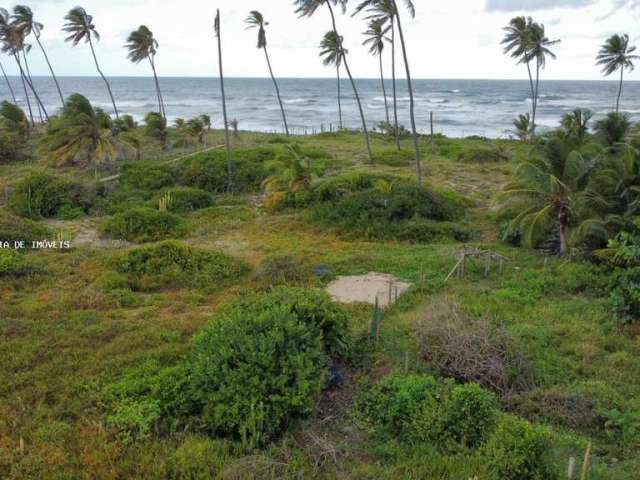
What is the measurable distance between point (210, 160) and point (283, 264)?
13153 millimetres

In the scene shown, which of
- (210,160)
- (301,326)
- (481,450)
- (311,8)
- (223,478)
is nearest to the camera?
(223,478)

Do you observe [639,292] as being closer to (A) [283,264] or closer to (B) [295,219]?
(A) [283,264]

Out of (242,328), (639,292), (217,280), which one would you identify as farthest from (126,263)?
(639,292)

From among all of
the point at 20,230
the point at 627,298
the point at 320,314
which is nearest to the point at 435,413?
the point at 320,314

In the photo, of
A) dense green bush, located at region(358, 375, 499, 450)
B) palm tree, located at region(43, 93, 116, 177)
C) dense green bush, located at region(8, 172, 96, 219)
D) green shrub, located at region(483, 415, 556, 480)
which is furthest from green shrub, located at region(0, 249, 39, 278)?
green shrub, located at region(483, 415, 556, 480)

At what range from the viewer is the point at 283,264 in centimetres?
1220

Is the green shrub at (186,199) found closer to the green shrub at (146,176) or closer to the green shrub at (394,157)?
the green shrub at (146,176)

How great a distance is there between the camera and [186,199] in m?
19.6

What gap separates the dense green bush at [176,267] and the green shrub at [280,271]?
2.44 ft

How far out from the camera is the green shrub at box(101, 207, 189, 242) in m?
15.8

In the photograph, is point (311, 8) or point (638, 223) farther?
point (311, 8)

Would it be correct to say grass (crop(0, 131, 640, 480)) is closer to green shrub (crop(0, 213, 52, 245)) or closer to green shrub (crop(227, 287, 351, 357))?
green shrub (crop(227, 287, 351, 357))

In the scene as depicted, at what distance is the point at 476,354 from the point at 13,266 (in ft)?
34.2

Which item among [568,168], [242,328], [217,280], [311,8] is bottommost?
[217,280]
